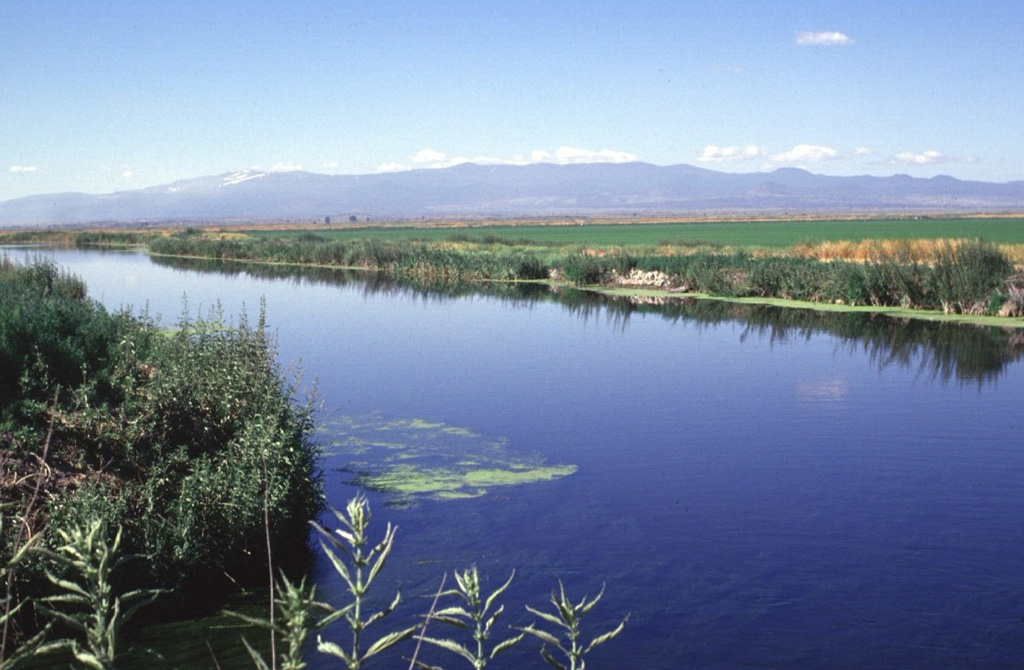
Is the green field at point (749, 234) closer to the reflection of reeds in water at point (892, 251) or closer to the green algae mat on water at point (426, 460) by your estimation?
the reflection of reeds in water at point (892, 251)

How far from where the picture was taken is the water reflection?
71.4 ft

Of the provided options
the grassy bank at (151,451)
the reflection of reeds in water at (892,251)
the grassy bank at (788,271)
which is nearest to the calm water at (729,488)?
the grassy bank at (151,451)

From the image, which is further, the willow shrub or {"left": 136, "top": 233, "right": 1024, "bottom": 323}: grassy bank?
{"left": 136, "top": 233, "right": 1024, "bottom": 323}: grassy bank

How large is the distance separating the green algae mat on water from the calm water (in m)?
0.13

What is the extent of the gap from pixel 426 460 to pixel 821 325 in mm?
17399

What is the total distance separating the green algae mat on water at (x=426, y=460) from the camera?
12.3 metres

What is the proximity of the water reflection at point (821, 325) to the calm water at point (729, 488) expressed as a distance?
0.16m

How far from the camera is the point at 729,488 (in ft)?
40.1

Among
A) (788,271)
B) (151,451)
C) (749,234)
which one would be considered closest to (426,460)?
(151,451)

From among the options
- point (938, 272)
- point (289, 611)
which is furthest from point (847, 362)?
point (289, 611)

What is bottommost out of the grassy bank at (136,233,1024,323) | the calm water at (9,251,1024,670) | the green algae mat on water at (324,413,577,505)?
the calm water at (9,251,1024,670)

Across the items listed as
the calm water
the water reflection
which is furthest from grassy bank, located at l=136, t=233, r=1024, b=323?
the calm water

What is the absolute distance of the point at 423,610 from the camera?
28.4 ft

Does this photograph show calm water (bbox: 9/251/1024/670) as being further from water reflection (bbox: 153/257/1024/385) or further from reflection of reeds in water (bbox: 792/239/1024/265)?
reflection of reeds in water (bbox: 792/239/1024/265)
